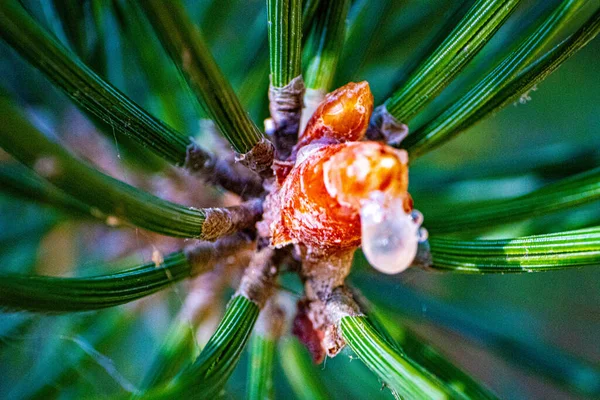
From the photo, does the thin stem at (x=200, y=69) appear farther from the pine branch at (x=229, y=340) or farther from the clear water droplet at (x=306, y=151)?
the pine branch at (x=229, y=340)

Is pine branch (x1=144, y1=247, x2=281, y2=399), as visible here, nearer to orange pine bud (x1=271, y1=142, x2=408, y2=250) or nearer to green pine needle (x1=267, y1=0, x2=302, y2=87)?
orange pine bud (x1=271, y1=142, x2=408, y2=250)

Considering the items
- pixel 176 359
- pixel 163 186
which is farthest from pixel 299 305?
pixel 163 186

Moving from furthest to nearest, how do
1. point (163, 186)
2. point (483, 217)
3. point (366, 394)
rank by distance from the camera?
point (366, 394), point (163, 186), point (483, 217)

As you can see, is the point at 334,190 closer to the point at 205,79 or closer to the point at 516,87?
the point at 205,79

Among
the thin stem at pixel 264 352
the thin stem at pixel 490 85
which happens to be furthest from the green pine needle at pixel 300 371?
the thin stem at pixel 490 85

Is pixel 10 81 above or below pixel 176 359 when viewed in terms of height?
above

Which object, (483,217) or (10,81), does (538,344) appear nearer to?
(483,217)
